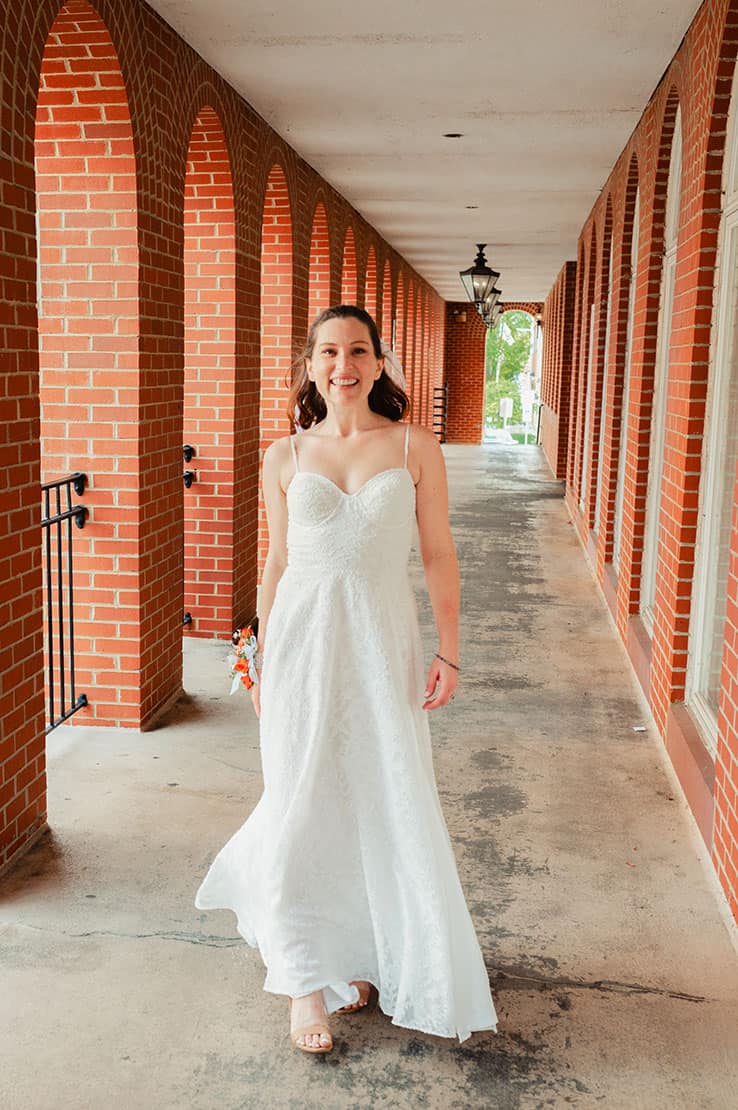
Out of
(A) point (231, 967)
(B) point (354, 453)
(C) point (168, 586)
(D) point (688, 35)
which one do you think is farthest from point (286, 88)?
(A) point (231, 967)

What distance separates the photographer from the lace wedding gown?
9.43 ft

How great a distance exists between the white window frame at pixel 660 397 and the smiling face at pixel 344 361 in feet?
10.5

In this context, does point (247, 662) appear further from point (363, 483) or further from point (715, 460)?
point (715, 460)

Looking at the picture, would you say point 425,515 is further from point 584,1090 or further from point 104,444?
point 104,444

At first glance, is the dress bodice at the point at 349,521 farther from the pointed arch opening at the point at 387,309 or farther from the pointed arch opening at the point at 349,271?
the pointed arch opening at the point at 387,309

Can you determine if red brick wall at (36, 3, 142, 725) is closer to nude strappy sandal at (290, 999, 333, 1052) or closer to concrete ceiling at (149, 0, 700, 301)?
concrete ceiling at (149, 0, 700, 301)

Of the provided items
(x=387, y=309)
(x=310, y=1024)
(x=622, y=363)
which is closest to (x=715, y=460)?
(x=310, y=1024)

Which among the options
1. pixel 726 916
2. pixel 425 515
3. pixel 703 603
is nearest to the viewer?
pixel 425 515

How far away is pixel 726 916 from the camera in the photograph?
3662 millimetres

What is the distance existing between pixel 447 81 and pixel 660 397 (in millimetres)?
2107

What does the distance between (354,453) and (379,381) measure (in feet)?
0.94

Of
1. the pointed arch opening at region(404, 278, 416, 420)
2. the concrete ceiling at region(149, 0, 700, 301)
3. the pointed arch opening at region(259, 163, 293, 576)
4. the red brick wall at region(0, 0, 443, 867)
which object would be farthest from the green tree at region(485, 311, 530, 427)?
the red brick wall at region(0, 0, 443, 867)

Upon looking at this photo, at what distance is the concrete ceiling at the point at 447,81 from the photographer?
5031 millimetres

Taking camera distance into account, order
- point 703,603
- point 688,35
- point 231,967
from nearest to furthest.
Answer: point 231,967 < point 703,603 < point 688,35
